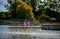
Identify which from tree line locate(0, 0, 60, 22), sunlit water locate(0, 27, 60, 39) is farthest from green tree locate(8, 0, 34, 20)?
sunlit water locate(0, 27, 60, 39)

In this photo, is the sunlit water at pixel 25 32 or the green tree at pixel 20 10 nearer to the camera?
the sunlit water at pixel 25 32

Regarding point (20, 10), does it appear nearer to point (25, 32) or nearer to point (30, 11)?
point (30, 11)

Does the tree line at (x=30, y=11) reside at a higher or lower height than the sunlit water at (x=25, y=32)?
higher

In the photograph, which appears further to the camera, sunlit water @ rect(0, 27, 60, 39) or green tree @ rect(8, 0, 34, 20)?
green tree @ rect(8, 0, 34, 20)

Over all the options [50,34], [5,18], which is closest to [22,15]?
[5,18]

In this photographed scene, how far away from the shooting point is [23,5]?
13.4ft

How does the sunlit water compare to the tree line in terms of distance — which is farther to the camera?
the tree line

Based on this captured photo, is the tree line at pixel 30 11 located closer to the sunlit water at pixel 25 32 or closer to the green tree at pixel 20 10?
the green tree at pixel 20 10

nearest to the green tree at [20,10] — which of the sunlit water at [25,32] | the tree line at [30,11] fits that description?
the tree line at [30,11]

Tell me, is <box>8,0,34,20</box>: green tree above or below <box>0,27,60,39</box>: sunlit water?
above

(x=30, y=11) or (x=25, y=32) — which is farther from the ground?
(x=30, y=11)

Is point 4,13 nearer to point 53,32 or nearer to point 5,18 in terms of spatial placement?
point 5,18

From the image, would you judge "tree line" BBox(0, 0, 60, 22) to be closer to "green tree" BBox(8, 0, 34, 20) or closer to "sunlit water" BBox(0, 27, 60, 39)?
"green tree" BBox(8, 0, 34, 20)

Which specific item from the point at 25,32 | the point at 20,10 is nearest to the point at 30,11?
the point at 20,10
